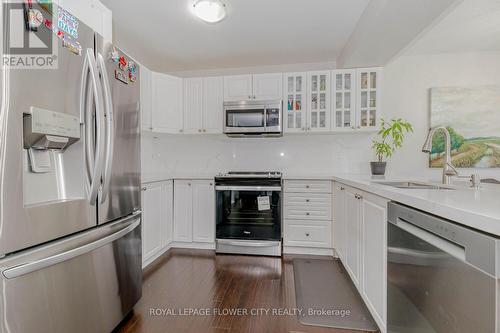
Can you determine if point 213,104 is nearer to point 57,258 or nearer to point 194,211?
point 194,211

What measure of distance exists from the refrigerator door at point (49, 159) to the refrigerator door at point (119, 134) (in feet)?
0.23

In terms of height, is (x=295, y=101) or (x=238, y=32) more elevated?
(x=238, y=32)

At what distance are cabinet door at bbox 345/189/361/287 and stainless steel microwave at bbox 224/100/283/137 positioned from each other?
1181 mm

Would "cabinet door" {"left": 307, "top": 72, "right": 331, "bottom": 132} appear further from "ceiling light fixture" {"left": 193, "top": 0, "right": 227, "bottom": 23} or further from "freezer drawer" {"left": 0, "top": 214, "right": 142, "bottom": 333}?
"freezer drawer" {"left": 0, "top": 214, "right": 142, "bottom": 333}

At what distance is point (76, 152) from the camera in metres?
1.20

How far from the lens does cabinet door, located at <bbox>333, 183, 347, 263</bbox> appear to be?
89.1 inches

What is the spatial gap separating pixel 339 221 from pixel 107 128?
216cm

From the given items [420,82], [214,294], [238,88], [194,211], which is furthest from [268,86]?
[214,294]

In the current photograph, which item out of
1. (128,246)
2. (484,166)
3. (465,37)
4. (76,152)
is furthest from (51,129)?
(484,166)

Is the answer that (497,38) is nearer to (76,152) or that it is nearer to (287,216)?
(287,216)

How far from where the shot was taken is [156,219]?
2.57 m

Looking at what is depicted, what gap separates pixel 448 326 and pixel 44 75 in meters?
1.87

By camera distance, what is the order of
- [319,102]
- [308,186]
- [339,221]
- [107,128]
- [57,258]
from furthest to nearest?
[319,102] < [308,186] < [339,221] < [107,128] < [57,258]

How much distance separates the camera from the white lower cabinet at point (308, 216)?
2.70 metres
